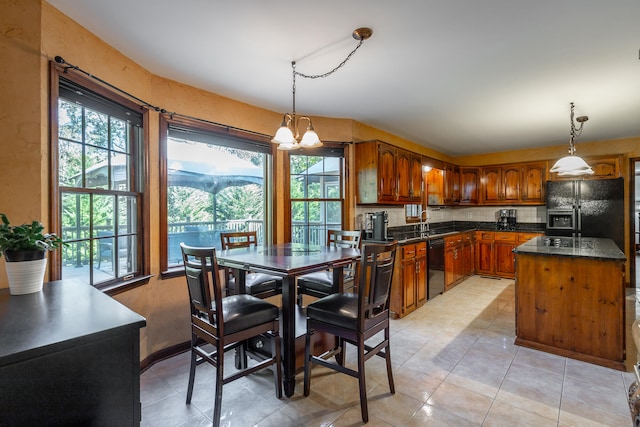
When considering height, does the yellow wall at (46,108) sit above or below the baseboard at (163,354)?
above

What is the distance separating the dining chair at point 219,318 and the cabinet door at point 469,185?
5404 mm

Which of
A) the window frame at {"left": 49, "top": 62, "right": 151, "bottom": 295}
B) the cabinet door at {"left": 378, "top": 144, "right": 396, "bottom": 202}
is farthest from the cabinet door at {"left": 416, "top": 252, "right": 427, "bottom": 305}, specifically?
the window frame at {"left": 49, "top": 62, "right": 151, "bottom": 295}

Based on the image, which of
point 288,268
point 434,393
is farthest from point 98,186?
point 434,393

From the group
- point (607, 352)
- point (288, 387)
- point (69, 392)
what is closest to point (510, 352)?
point (607, 352)

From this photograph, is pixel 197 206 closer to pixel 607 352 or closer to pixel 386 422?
pixel 386 422

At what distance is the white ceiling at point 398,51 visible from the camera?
1845 millimetres

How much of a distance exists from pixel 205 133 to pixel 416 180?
121 inches

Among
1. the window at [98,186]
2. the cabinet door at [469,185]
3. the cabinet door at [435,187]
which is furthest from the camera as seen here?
the cabinet door at [469,185]

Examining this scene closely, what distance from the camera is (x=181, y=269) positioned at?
2.89 m

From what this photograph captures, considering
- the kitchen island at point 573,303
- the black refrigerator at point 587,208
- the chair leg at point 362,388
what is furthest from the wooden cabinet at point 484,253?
the chair leg at point 362,388

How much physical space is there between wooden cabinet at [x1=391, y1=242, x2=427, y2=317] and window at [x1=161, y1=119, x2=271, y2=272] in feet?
5.36

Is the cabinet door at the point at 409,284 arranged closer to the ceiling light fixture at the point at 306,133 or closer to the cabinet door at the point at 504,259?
the ceiling light fixture at the point at 306,133

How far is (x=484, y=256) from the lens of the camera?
19.1 feet

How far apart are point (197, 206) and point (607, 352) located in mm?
4122
